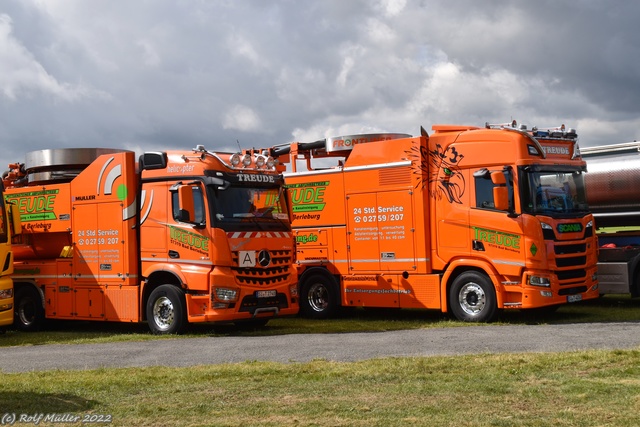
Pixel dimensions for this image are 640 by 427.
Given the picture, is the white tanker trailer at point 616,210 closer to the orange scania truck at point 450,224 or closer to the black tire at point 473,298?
the orange scania truck at point 450,224

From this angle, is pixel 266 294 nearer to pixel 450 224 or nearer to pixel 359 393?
pixel 450 224

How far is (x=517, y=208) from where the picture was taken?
15844 mm

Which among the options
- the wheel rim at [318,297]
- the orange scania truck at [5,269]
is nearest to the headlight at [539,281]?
the wheel rim at [318,297]

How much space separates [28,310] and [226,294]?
5759 millimetres

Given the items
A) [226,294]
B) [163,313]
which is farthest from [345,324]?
[163,313]

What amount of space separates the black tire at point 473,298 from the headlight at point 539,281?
720 millimetres

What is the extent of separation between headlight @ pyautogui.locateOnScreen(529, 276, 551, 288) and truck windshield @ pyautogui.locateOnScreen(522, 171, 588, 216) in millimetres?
1182

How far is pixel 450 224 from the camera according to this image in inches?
661

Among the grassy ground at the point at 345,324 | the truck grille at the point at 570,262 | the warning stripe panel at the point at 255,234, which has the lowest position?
the grassy ground at the point at 345,324

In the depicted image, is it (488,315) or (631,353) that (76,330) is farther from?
(631,353)

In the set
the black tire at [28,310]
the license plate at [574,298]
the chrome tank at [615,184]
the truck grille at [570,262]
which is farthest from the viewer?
the chrome tank at [615,184]

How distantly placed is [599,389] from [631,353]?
2.57 m

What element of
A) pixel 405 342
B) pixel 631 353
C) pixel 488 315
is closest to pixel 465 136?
pixel 488 315

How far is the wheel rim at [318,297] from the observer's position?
19.0 metres
